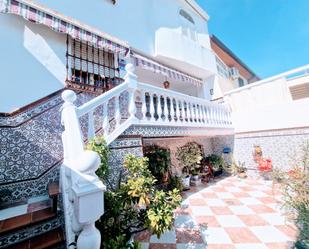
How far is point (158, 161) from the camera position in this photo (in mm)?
5129

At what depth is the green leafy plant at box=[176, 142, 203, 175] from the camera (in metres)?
5.97

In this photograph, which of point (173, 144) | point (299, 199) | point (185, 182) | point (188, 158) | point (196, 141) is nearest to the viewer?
point (299, 199)

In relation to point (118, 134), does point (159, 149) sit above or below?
below

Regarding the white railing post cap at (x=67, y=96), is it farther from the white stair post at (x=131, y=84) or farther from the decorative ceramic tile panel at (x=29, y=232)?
the decorative ceramic tile panel at (x=29, y=232)

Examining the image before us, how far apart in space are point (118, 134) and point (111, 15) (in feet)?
14.4

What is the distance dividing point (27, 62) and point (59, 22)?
1.19 metres

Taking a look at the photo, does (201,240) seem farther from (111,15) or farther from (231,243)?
(111,15)

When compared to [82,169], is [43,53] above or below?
above

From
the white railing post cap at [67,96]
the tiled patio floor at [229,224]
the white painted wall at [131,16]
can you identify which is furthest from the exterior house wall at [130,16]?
the tiled patio floor at [229,224]

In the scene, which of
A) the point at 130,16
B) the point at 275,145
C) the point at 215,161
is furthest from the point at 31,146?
the point at 275,145

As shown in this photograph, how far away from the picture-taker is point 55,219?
2.14 metres

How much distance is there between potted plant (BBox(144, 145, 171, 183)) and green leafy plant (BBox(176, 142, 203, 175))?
78 cm

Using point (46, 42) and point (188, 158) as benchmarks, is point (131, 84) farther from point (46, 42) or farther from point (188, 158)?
point (188, 158)

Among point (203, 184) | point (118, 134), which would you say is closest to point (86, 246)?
point (118, 134)
